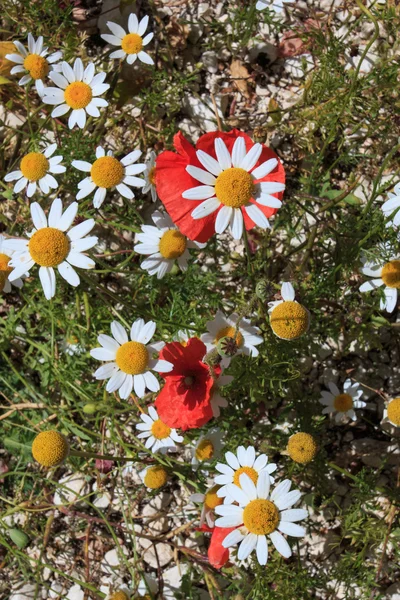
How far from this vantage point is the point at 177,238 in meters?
2.31

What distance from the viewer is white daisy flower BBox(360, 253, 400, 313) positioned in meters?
2.37

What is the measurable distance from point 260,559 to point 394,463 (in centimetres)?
116

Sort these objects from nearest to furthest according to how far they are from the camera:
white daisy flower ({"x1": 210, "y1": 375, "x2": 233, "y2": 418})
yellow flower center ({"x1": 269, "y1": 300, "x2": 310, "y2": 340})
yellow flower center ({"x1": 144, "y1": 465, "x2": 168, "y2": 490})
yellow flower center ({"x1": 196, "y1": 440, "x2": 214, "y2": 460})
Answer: yellow flower center ({"x1": 269, "y1": 300, "x2": 310, "y2": 340})
white daisy flower ({"x1": 210, "y1": 375, "x2": 233, "y2": 418})
yellow flower center ({"x1": 196, "y1": 440, "x2": 214, "y2": 460})
yellow flower center ({"x1": 144, "y1": 465, "x2": 168, "y2": 490})

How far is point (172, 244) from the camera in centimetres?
231

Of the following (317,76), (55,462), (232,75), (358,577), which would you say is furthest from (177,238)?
(358,577)

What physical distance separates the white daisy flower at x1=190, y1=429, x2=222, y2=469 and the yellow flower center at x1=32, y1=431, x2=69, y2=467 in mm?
566

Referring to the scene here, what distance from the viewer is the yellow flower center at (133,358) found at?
214 centimetres

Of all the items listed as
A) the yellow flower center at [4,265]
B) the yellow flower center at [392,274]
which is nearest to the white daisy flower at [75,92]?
the yellow flower center at [4,265]

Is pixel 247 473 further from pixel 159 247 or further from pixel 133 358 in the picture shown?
pixel 159 247

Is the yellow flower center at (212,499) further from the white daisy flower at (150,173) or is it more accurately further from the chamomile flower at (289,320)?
the white daisy flower at (150,173)

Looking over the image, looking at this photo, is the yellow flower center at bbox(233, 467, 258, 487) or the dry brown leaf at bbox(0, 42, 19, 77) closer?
the yellow flower center at bbox(233, 467, 258, 487)

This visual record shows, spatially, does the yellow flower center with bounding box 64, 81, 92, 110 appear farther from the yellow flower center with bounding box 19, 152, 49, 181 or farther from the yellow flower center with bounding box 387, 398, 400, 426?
the yellow flower center with bounding box 387, 398, 400, 426

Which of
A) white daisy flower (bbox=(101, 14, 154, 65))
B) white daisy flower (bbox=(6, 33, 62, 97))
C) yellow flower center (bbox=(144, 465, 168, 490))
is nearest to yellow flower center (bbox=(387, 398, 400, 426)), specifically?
yellow flower center (bbox=(144, 465, 168, 490))

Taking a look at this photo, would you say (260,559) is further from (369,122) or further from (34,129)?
(34,129)
